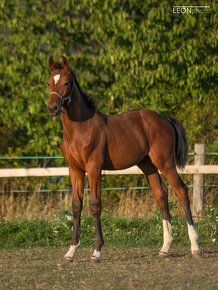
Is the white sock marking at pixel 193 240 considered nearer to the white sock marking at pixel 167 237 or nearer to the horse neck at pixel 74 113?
the white sock marking at pixel 167 237

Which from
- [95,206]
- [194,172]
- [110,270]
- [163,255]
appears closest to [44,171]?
[194,172]

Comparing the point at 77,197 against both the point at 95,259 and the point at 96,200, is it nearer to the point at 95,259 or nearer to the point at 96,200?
the point at 96,200

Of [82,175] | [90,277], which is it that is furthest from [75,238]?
[90,277]

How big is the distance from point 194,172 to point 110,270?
3973 mm

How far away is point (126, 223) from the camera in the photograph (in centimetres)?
1209

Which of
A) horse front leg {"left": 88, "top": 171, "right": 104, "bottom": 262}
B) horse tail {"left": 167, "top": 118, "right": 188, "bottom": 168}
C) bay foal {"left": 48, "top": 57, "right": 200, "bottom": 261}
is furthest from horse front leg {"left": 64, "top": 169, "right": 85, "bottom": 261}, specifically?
horse tail {"left": 167, "top": 118, "right": 188, "bottom": 168}

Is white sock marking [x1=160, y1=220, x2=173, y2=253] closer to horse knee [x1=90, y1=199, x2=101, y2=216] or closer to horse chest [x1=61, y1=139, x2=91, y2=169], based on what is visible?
horse knee [x1=90, y1=199, x2=101, y2=216]

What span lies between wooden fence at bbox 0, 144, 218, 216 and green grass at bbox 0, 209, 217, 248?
27.4 inches

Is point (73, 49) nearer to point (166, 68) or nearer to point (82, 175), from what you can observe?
point (166, 68)

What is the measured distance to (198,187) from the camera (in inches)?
513

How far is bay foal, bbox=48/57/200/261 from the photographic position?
9984 mm

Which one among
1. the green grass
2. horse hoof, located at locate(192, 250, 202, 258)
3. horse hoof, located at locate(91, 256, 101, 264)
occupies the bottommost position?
the green grass

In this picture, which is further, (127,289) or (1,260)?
(1,260)

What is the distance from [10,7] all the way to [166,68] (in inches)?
117
